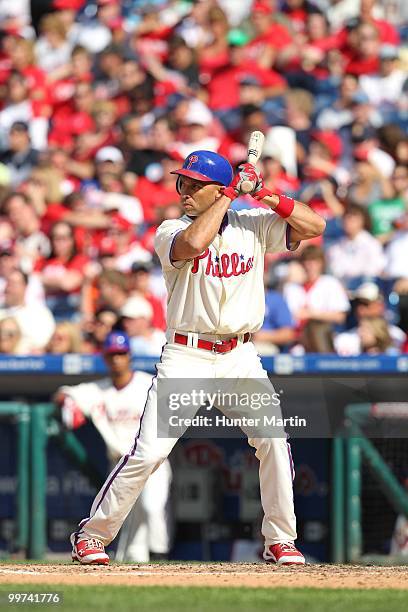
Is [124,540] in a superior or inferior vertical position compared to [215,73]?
inferior

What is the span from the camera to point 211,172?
6.33m

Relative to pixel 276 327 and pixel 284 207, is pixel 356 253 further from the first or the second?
pixel 284 207

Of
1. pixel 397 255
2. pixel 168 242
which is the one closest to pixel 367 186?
pixel 397 255

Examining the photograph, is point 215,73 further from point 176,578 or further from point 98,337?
point 176,578

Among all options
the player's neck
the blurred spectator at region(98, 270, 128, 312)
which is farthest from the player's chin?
the blurred spectator at region(98, 270, 128, 312)

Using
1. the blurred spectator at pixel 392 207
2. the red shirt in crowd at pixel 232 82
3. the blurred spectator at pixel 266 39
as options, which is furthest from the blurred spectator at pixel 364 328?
the blurred spectator at pixel 266 39

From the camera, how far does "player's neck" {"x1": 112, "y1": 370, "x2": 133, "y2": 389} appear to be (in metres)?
8.88

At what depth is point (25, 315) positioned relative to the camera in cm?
1043

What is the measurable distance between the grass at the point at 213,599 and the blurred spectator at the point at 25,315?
4.65 meters

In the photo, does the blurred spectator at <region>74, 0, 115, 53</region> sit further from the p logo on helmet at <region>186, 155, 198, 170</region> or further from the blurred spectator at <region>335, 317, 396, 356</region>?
the p logo on helmet at <region>186, 155, 198, 170</region>

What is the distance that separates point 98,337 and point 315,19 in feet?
17.3

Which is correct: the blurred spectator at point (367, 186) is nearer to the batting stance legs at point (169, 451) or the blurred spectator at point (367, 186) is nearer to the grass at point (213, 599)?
the batting stance legs at point (169, 451)

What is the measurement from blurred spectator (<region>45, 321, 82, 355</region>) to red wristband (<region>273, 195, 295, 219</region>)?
406 centimetres

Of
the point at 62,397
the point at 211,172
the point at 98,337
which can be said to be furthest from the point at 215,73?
the point at 211,172
